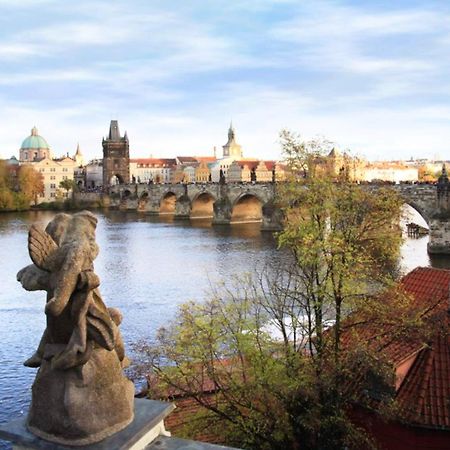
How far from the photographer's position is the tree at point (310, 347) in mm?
9633

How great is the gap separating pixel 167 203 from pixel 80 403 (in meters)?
89.7

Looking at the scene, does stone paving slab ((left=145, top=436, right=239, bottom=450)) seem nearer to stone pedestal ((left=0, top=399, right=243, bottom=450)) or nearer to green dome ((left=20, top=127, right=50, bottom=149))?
stone pedestal ((left=0, top=399, right=243, bottom=450))

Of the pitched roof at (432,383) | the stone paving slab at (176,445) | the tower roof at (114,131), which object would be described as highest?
the tower roof at (114,131)

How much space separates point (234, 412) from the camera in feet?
33.4

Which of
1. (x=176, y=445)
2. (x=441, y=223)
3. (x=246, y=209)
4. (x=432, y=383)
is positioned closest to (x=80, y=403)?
(x=176, y=445)

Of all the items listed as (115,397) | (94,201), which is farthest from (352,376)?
(94,201)

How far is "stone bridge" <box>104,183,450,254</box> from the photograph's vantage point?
149 feet

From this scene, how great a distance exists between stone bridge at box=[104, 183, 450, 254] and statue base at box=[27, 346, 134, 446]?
86.1 ft

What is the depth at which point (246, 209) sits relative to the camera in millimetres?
74188

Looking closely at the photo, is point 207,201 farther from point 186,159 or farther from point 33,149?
point 33,149

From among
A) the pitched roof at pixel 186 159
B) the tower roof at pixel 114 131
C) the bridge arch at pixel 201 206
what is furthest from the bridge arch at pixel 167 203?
the pitched roof at pixel 186 159

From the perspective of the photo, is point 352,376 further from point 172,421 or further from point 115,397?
point 115,397

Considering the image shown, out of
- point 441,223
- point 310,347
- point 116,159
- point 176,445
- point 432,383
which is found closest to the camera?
point 176,445

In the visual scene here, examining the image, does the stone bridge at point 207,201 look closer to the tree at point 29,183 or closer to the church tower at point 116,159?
the church tower at point 116,159
